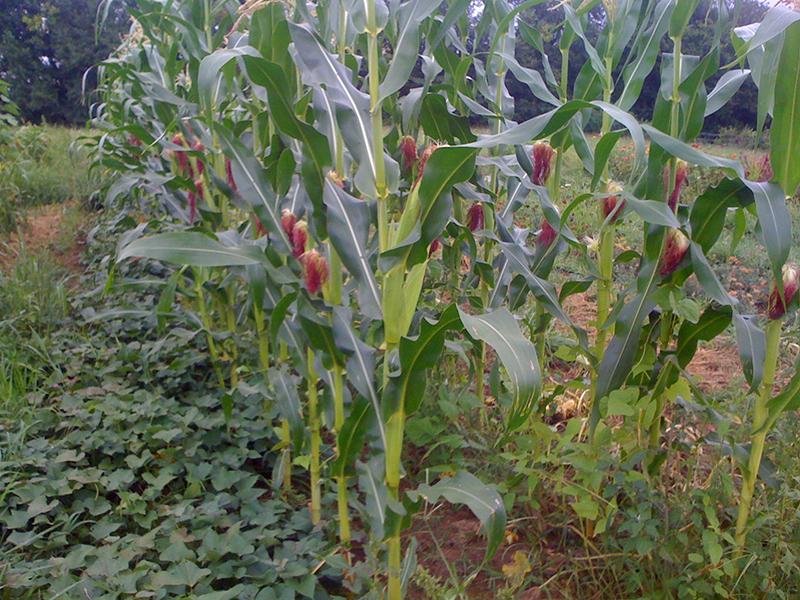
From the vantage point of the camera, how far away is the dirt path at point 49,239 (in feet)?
→ 14.9

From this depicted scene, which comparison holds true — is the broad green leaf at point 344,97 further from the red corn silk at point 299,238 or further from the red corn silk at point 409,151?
the red corn silk at point 409,151

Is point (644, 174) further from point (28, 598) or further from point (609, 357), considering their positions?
point (28, 598)

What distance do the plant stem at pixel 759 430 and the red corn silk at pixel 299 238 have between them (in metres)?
1.36

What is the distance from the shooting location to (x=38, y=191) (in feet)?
19.9

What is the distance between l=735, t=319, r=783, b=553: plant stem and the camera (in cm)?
165

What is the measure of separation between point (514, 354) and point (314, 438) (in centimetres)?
109

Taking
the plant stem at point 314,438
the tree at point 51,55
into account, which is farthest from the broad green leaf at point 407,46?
the tree at point 51,55

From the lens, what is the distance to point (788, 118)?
144 centimetres

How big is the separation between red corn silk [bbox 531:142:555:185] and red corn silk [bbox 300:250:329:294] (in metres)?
0.89

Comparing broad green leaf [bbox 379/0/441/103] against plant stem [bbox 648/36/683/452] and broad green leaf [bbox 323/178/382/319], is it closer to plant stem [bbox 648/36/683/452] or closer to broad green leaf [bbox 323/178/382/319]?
broad green leaf [bbox 323/178/382/319]

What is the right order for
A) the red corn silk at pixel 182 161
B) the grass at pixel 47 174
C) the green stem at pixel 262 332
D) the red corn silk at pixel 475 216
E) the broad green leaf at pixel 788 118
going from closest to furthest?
the broad green leaf at pixel 788 118
the green stem at pixel 262 332
the red corn silk at pixel 475 216
the red corn silk at pixel 182 161
the grass at pixel 47 174

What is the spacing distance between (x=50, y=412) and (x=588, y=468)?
224 centimetres

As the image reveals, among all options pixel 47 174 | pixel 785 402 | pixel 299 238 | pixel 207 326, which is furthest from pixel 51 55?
pixel 785 402

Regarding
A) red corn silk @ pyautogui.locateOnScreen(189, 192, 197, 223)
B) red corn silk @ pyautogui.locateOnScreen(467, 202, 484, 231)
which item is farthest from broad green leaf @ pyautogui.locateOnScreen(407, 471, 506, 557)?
red corn silk @ pyautogui.locateOnScreen(189, 192, 197, 223)
